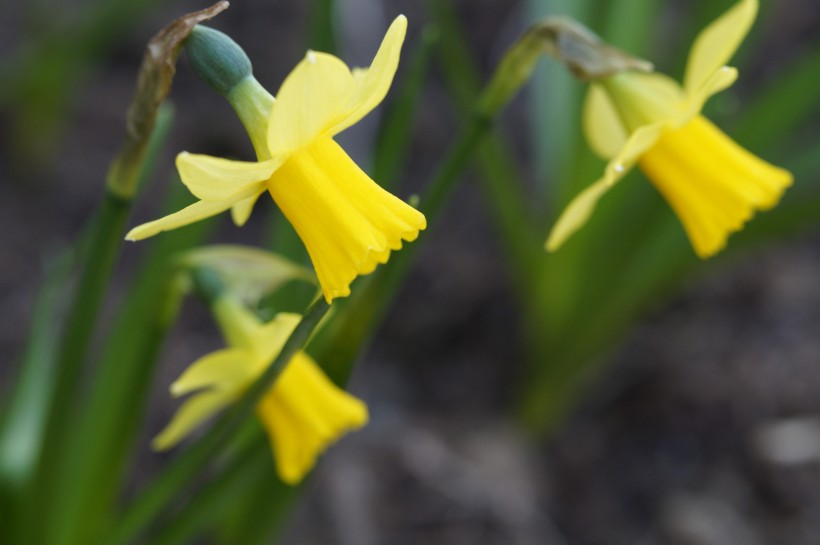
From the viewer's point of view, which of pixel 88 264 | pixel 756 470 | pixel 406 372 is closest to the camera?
pixel 88 264

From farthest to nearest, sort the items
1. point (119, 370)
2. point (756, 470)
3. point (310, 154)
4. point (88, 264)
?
point (756, 470)
point (119, 370)
point (88, 264)
point (310, 154)

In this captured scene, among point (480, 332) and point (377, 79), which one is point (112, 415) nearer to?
point (377, 79)

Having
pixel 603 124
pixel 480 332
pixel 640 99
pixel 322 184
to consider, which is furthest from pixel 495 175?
pixel 322 184

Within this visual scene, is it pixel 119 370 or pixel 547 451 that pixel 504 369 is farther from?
pixel 119 370

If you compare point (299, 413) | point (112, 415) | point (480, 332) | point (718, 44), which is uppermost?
point (718, 44)

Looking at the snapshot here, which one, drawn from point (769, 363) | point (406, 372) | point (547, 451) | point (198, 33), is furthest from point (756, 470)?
point (198, 33)

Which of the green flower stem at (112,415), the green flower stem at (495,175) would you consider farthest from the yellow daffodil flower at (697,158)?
the green flower stem at (495,175)
